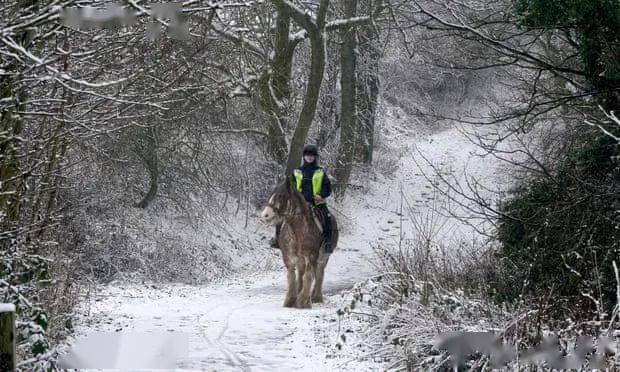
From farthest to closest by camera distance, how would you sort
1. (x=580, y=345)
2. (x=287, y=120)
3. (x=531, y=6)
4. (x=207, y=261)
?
(x=287, y=120) < (x=207, y=261) < (x=531, y=6) < (x=580, y=345)

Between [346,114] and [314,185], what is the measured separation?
15.0 metres

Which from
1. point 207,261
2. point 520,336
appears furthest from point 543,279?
point 207,261

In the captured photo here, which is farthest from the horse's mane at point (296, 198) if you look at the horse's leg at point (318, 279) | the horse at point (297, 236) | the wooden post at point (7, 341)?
the wooden post at point (7, 341)

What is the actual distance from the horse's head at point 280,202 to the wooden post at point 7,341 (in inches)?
311

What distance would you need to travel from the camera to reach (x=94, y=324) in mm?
10117

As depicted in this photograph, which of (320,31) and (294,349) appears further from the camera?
(320,31)

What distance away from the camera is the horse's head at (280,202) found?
1263 cm

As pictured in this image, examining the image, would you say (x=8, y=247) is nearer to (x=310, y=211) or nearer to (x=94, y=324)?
(x=94, y=324)

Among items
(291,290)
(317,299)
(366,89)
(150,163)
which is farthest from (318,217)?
(366,89)

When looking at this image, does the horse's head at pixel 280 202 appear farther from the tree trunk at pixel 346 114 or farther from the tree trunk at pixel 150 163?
the tree trunk at pixel 346 114

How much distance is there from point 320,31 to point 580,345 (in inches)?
577

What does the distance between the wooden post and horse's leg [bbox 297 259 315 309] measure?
8.36 metres

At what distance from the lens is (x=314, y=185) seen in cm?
1338

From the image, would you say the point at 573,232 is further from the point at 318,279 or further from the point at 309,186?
the point at 318,279
